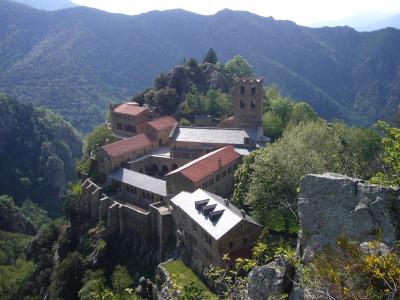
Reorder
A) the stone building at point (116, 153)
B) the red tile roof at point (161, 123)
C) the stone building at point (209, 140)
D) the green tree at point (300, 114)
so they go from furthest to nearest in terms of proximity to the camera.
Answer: the green tree at point (300, 114) < the red tile roof at point (161, 123) < the stone building at point (209, 140) < the stone building at point (116, 153)

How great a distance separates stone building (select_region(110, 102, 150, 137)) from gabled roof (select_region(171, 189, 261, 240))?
119ft

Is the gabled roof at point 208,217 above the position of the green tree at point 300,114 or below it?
below

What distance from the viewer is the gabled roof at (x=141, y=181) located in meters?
57.5

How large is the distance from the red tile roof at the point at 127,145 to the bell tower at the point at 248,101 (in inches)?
634

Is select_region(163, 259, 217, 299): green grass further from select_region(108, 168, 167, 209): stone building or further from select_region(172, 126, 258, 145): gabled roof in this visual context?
select_region(172, 126, 258, 145): gabled roof

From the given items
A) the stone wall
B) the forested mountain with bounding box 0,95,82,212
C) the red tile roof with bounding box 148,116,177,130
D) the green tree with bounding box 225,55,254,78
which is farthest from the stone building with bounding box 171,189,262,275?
the forested mountain with bounding box 0,95,82,212

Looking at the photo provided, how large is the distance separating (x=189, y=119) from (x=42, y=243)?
36.4 m

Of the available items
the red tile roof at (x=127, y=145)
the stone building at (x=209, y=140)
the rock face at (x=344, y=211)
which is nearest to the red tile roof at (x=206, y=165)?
the stone building at (x=209, y=140)

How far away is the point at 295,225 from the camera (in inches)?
1638

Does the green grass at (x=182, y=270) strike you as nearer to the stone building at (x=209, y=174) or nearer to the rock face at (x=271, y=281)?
the stone building at (x=209, y=174)

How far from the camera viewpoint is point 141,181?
61.0 m

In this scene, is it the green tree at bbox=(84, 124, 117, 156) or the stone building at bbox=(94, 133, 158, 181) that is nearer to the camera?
the stone building at bbox=(94, 133, 158, 181)

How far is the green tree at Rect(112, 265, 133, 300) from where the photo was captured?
48.0 m

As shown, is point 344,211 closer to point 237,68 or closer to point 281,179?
point 281,179
